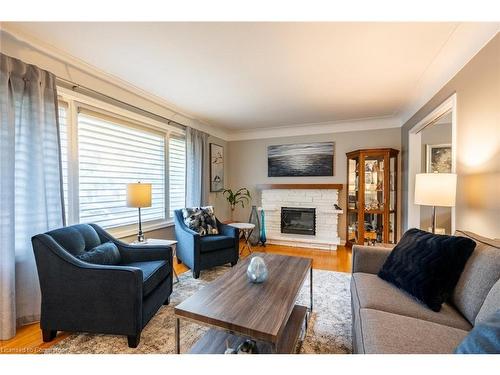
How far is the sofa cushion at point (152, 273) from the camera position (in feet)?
5.87

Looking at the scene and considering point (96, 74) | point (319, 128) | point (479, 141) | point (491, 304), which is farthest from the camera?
point (319, 128)

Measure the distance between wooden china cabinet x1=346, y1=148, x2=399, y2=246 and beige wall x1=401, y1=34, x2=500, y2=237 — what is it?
1.95 metres

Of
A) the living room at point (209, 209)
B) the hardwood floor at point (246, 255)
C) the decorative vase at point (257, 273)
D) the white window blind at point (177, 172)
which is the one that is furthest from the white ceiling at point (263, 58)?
the hardwood floor at point (246, 255)

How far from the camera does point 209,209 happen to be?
3.61 metres

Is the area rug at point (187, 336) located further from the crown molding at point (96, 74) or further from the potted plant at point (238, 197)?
the potted plant at point (238, 197)

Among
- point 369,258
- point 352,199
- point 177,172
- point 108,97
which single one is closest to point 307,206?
point 352,199

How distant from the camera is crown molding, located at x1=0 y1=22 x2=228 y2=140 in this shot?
183 centimetres

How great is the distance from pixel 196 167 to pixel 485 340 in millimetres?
3835

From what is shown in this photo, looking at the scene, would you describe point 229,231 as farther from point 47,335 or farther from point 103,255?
point 47,335

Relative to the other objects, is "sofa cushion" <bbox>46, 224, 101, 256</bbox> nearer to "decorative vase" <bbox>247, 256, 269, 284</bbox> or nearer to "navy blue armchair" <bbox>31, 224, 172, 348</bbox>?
"navy blue armchair" <bbox>31, 224, 172, 348</bbox>

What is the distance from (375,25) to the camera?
68.1 inches

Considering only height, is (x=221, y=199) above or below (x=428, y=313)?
above
